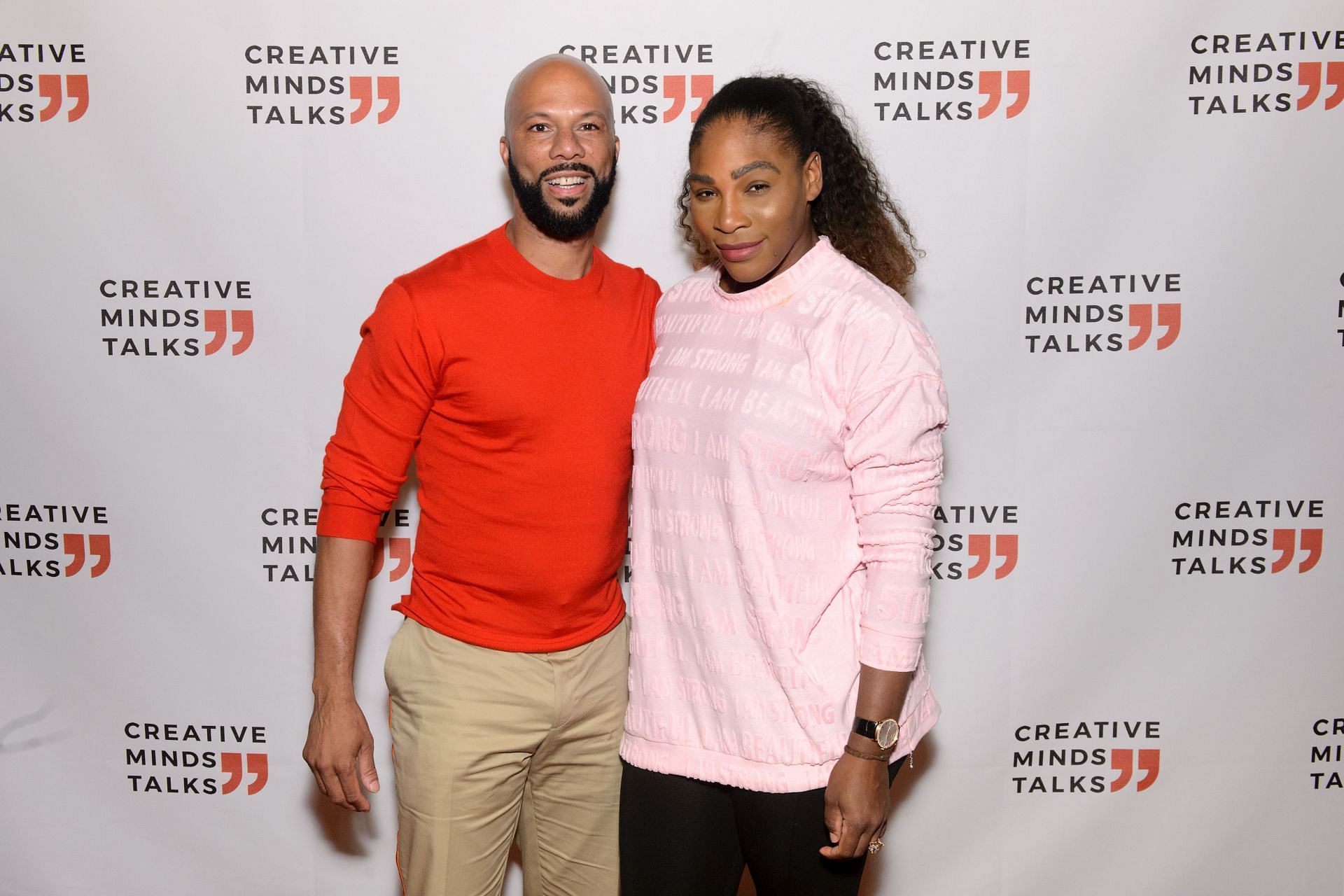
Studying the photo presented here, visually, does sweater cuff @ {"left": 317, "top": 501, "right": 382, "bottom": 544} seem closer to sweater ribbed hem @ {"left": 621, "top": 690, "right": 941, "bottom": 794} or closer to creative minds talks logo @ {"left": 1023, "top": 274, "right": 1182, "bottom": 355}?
sweater ribbed hem @ {"left": 621, "top": 690, "right": 941, "bottom": 794}

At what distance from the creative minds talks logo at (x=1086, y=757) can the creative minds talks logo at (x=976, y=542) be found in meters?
0.36

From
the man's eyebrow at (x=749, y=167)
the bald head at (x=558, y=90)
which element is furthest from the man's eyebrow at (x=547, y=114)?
the man's eyebrow at (x=749, y=167)

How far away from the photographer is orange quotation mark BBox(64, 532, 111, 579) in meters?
2.14

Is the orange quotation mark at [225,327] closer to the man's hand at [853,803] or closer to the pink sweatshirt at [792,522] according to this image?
the pink sweatshirt at [792,522]

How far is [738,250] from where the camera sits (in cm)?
139

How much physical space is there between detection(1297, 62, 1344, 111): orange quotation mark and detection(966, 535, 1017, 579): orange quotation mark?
3.46 feet

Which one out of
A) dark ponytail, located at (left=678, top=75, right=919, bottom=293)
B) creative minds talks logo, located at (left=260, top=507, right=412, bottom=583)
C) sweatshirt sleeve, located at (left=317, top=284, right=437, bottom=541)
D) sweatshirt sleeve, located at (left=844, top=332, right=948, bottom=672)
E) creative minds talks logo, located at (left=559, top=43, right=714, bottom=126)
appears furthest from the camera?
creative minds talks logo, located at (left=260, top=507, right=412, bottom=583)

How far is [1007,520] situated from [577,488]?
1045 millimetres

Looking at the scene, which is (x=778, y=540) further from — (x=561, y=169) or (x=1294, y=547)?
(x=1294, y=547)

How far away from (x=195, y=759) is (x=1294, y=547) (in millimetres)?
2394

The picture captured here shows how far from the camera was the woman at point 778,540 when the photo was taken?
1.30 m

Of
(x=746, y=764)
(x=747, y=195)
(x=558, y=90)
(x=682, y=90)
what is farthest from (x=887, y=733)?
(x=682, y=90)

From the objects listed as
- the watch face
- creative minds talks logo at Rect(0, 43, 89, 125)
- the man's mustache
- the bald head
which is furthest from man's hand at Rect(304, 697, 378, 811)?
creative minds talks logo at Rect(0, 43, 89, 125)

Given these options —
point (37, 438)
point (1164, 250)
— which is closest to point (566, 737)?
point (37, 438)
